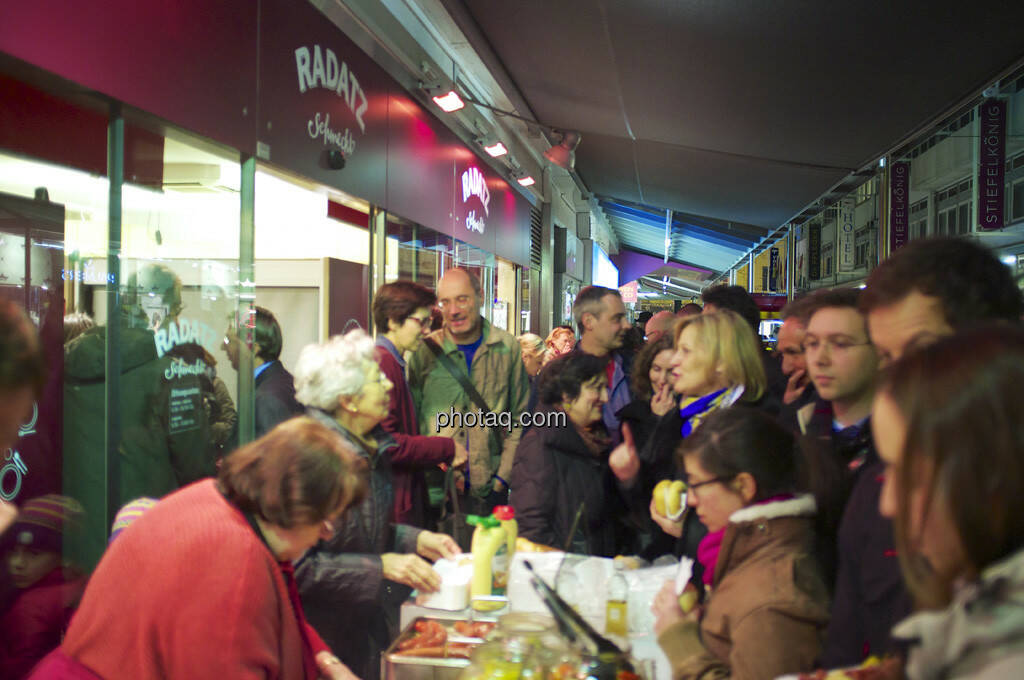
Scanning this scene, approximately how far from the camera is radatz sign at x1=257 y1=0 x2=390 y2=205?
4.04 meters

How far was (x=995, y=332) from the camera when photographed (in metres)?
0.91

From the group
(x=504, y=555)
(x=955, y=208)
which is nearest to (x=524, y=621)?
(x=504, y=555)

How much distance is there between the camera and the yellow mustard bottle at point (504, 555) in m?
2.40

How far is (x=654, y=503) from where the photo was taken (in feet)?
8.36

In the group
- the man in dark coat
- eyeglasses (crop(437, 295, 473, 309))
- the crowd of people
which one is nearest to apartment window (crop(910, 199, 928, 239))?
the crowd of people

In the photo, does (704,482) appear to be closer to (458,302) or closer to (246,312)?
(458,302)

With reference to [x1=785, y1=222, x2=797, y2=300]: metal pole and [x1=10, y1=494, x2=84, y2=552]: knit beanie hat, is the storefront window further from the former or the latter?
[x1=10, y1=494, x2=84, y2=552]: knit beanie hat

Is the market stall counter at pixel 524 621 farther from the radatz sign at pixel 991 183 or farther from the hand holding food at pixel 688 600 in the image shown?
the radatz sign at pixel 991 183

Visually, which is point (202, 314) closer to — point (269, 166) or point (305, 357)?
point (269, 166)

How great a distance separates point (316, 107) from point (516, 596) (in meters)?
3.55

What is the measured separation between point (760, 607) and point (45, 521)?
2.84 metres

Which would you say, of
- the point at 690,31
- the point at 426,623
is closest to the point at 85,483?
the point at 426,623

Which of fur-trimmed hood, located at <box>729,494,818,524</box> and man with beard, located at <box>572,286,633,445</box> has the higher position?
man with beard, located at <box>572,286,633,445</box>

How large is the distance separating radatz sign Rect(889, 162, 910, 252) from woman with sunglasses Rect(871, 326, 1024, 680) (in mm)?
9616
